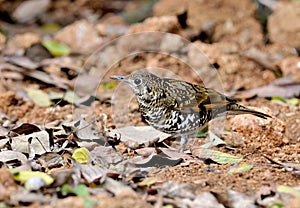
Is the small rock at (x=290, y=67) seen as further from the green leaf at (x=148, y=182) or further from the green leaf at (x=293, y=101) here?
the green leaf at (x=148, y=182)

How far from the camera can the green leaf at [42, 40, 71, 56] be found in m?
9.16

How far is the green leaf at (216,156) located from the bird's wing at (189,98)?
51cm

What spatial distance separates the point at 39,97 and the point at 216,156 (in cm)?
288

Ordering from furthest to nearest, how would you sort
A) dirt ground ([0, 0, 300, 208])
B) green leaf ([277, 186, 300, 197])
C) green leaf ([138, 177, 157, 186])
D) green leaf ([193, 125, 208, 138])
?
1. green leaf ([193, 125, 208, 138])
2. dirt ground ([0, 0, 300, 208])
3. green leaf ([138, 177, 157, 186])
4. green leaf ([277, 186, 300, 197])

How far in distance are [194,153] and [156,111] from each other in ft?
1.80

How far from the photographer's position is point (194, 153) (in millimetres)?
5652

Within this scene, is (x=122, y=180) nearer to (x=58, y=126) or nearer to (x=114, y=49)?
(x=58, y=126)

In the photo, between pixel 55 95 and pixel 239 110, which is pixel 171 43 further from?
pixel 239 110

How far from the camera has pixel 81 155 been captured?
5.18 meters

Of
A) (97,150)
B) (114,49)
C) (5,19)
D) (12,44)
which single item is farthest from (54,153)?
(5,19)

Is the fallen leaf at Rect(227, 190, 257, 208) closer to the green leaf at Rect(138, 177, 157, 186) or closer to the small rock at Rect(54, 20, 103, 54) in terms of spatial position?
the green leaf at Rect(138, 177, 157, 186)

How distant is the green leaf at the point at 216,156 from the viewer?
534 cm

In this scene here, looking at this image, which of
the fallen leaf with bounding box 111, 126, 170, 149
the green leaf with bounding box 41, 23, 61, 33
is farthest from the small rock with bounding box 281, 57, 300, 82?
the green leaf with bounding box 41, 23, 61, 33

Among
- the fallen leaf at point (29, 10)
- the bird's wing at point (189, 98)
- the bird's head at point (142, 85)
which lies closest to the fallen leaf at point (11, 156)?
the bird's head at point (142, 85)
